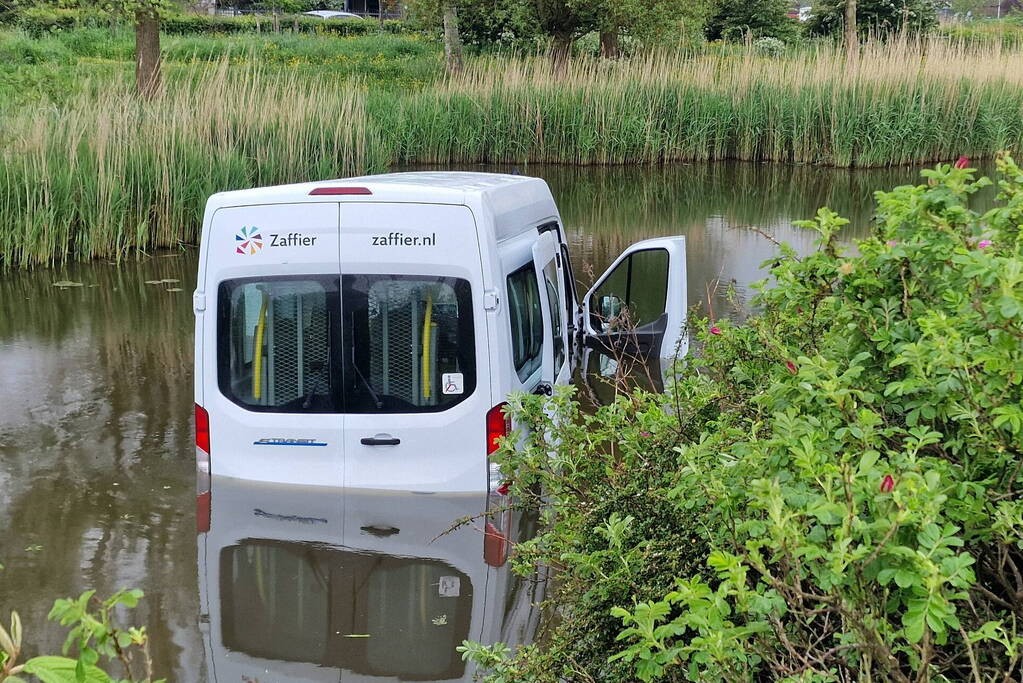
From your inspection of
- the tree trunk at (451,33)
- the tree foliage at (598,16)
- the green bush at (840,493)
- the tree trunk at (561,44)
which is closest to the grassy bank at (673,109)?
the tree foliage at (598,16)

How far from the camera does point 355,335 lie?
6.42 meters

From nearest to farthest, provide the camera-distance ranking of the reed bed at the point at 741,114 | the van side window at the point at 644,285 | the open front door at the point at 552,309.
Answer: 1. the open front door at the point at 552,309
2. the van side window at the point at 644,285
3. the reed bed at the point at 741,114

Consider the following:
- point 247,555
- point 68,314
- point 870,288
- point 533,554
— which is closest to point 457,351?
point 247,555

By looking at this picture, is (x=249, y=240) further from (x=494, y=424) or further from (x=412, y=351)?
(x=494, y=424)

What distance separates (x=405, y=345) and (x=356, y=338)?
262 mm

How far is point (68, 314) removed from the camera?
13.0m

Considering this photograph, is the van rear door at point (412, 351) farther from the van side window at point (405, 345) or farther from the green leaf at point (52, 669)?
the green leaf at point (52, 669)

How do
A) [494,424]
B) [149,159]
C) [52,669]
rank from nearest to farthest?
[52,669] → [494,424] → [149,159]

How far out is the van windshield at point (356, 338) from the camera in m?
6.39

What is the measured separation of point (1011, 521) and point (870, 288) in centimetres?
92

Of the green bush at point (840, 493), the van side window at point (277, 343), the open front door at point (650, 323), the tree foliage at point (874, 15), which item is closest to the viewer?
the green bush at point (840, 493)

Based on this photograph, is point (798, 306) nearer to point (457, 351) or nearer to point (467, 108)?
point (457, 351)

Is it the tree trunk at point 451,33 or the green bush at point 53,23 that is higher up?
the tree trunk at point 451,33

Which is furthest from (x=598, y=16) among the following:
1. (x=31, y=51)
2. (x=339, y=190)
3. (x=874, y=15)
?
(x=339, y=190)
